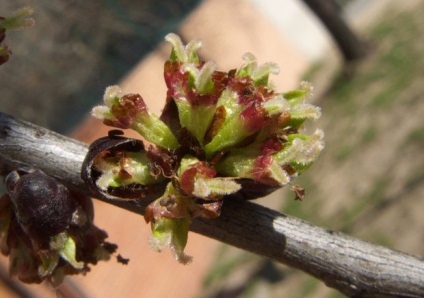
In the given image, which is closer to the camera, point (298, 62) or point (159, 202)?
point (159, 202)

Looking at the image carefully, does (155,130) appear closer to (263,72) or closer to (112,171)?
(112,171)

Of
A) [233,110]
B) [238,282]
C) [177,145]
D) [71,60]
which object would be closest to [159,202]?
[177,145]

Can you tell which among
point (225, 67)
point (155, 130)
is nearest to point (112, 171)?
point (155, 130)

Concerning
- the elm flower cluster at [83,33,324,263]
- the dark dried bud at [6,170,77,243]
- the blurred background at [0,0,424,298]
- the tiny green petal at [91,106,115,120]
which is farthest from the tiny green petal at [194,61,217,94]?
the blurred background at [0,0,424,298]

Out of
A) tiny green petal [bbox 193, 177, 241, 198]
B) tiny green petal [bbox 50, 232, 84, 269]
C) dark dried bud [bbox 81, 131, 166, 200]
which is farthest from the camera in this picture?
tiny green petal [bbox 50, 232, 84, 269]

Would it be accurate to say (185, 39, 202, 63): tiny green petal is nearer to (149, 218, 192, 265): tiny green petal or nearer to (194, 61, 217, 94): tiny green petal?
(194, 61, 217, 94): tiny green petal

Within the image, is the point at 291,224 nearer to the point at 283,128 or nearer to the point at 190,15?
the point at 283,128
